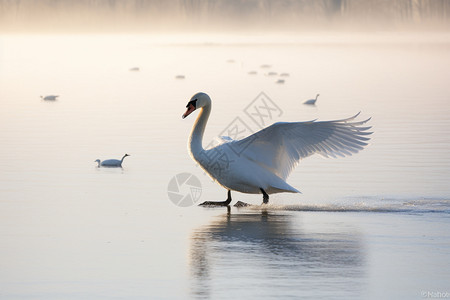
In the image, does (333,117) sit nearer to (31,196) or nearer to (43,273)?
(31,196)

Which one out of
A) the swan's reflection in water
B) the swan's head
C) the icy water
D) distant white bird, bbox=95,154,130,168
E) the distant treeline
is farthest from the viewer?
the distant treeline

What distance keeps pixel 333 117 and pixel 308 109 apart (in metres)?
2.04

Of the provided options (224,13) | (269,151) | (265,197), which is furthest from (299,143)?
(224,13)

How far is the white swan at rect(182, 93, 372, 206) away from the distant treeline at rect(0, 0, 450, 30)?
410ft

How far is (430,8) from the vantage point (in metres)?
136

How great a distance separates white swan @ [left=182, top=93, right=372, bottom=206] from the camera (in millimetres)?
11203

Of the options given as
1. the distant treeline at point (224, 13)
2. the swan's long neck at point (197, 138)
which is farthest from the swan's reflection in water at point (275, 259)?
the distant treeline at point (224, 13)

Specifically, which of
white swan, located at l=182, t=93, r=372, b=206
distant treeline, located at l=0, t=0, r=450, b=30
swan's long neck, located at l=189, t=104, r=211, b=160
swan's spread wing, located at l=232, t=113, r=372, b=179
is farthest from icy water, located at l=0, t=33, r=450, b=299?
distant treeline, located at l=0, t=0, r=450, b=30

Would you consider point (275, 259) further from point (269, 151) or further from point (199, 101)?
point (199, 101)

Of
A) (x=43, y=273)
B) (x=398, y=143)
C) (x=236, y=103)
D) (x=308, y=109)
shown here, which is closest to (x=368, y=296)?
(x=43, y=273)

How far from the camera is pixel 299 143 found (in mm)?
11586

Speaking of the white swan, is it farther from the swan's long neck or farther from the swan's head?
the swan's head

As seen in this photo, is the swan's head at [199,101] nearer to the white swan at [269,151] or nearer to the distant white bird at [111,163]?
the white swan at [269,151]

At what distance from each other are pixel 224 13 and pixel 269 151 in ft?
429
